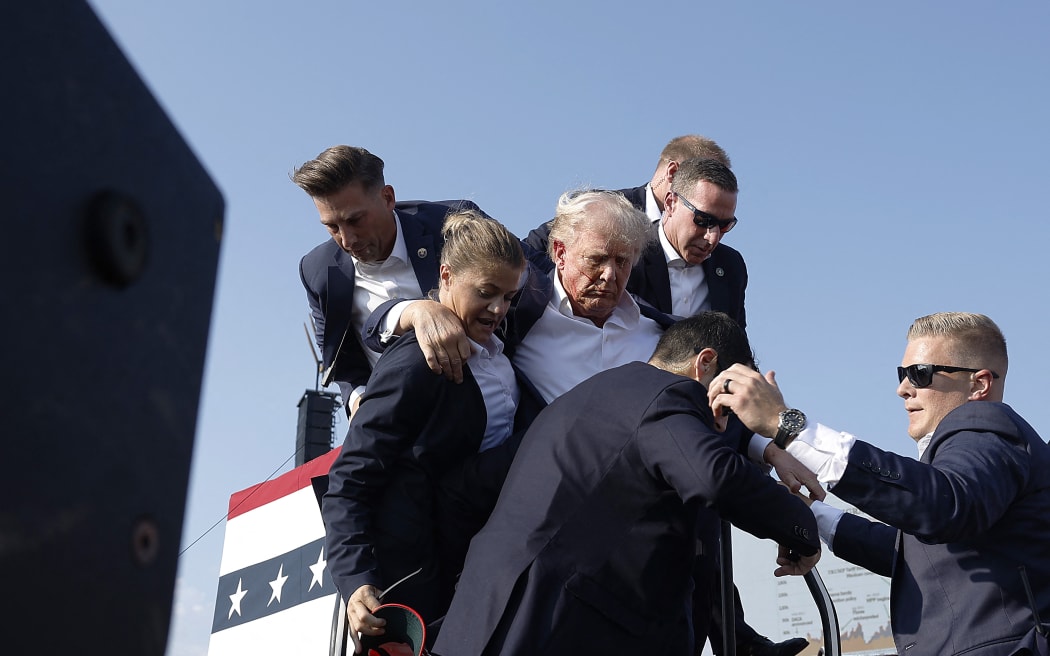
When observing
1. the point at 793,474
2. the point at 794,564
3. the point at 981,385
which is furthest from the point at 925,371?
the point at 794,564

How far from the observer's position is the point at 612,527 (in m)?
2.41

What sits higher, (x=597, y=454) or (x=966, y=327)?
(x=966, y=327)

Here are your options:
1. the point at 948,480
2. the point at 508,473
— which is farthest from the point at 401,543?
the point at 948,480

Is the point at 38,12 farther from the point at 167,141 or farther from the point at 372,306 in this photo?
A: the point at 372,306

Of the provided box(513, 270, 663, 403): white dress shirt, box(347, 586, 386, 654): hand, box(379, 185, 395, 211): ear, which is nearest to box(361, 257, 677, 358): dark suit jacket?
→ box(513, 270, 663, 403): white dress shirt

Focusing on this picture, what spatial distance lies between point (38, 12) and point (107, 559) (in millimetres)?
271

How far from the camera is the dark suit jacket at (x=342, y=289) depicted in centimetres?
359

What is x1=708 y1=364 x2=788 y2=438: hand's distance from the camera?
109 inches

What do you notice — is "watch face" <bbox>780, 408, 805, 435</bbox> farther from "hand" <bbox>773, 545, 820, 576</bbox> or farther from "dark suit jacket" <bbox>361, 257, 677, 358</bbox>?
"dark suit jacket" <bbox>361, 257, 677, 358</bbox>

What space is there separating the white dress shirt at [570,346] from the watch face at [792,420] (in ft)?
1.92

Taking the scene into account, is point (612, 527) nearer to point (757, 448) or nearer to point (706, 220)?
point (757, 448)

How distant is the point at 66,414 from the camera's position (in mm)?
497

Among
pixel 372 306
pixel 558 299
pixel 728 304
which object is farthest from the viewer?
pixel 728 304

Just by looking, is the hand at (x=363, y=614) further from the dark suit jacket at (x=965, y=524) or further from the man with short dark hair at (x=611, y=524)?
the dark suit jacket at (x=965, y=524)
